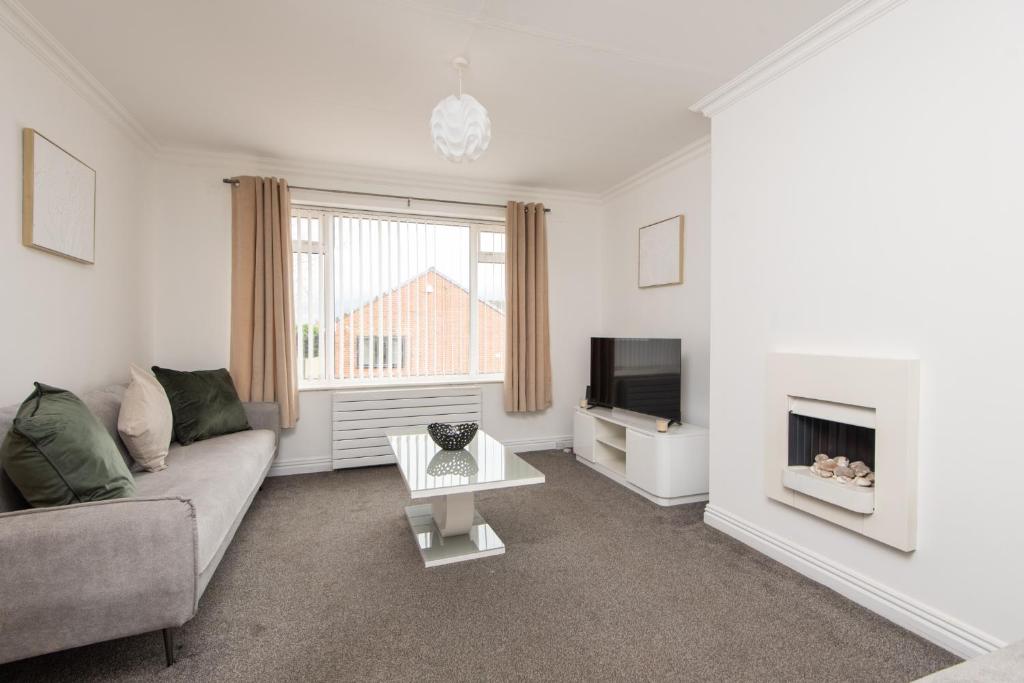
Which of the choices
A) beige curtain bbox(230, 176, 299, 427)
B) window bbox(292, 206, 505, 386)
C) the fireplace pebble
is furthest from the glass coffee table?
window bbox(292, 206, 505, 386)

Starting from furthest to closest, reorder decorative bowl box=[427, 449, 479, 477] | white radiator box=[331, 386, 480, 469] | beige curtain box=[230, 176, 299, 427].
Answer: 1. white radiator box=[331, 386, 480, 469]
2. beige curtain box=[230, 176, 299, 427]
3. decorative bowl box=[427, 449, 479, 477]

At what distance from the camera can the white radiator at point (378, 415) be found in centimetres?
396

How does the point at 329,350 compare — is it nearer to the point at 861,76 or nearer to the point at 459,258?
the point at 459,258

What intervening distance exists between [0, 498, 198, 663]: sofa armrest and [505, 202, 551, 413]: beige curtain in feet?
10.1

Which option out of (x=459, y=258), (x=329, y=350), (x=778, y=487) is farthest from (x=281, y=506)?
(x=778, y=487)

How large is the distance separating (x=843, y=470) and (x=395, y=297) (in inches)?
137

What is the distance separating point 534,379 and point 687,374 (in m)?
1.40

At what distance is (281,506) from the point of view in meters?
3.18

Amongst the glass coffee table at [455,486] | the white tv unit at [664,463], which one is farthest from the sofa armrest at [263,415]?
the white tv unit at [664,463]

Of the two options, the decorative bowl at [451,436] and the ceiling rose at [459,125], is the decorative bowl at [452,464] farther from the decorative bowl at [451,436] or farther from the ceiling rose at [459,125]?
the ceiling rose at [459,125]

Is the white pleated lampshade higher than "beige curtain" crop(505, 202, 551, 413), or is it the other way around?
the white pleated lampshade

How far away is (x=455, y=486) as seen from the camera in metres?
2.19

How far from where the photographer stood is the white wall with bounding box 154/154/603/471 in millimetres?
3662

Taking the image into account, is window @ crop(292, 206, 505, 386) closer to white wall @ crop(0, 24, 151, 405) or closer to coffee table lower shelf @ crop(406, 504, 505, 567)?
white wall @ crop(0, 24, 151, 405)
